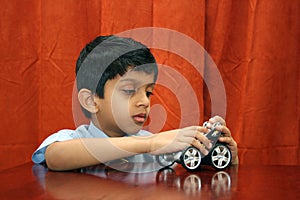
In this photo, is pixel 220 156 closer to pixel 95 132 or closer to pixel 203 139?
pixel 203 139

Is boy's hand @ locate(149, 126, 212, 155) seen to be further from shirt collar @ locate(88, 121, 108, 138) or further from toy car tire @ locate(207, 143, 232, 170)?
shirt collar @ locate(88, 121, 108, 138)

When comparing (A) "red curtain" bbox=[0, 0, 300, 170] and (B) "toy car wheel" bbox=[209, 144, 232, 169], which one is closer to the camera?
(B) "toy car wheel" bbox=[209, 144, 232, 169]

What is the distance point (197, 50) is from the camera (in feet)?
4.45

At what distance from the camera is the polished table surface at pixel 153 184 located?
1.85ft

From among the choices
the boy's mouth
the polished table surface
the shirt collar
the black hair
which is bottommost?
the polished table surface

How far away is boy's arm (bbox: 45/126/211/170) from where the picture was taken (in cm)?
77

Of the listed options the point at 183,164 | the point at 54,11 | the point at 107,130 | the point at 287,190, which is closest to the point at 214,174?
the point at 183,164

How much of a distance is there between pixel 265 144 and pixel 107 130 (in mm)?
690

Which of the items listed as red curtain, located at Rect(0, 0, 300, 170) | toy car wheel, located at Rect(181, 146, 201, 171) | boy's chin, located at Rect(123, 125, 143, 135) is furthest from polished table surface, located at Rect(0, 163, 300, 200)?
red curtain, located at Rect(0, 0, 300, 170)

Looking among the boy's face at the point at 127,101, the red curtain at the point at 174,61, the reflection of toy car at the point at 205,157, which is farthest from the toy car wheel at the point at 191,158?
the red curtain at the point at 174,61

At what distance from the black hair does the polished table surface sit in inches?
7.3

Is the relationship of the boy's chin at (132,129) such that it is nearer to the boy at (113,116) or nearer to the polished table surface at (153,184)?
the boy at (113,116)

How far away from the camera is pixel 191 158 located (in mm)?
769

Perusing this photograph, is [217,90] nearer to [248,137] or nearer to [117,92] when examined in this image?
[248,137]
